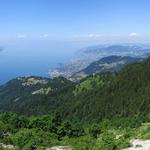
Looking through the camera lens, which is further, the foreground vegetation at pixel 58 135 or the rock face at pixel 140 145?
the foreground vegetation at pixel 58 135

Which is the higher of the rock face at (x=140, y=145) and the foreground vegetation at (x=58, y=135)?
the rock face at (x=140, y=145)

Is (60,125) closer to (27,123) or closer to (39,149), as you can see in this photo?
(27,123)

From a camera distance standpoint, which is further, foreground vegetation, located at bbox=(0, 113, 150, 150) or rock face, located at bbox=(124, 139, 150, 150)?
foreground vegetation, located at bbox=(0, 113, 150, 150)

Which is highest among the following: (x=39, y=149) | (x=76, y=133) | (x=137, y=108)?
(x=39, y=149)

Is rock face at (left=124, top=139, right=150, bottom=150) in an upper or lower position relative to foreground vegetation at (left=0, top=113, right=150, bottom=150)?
upper

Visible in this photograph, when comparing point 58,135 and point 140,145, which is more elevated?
point 140,145

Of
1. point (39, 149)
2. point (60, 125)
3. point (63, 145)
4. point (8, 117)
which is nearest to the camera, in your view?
point (39, 149)

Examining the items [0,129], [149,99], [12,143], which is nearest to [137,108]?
[149,99]

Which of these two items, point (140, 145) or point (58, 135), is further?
point (58, 135)
